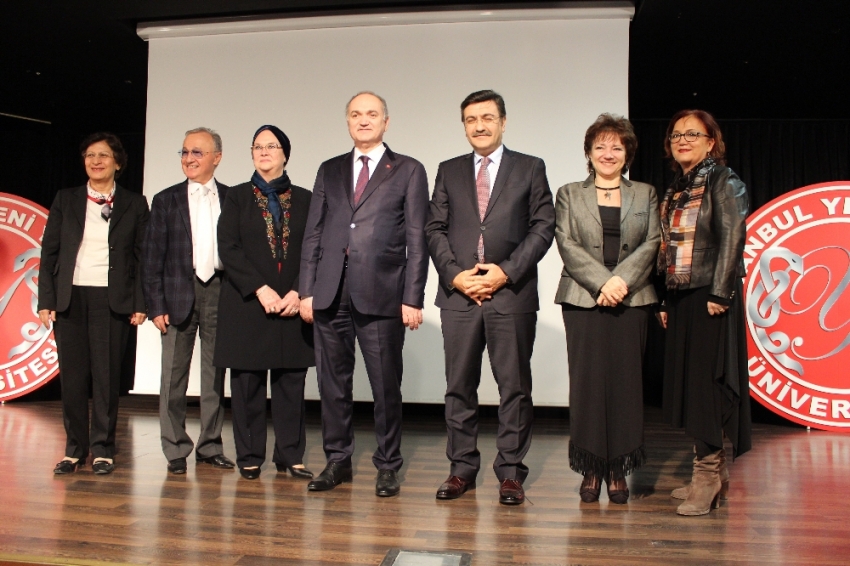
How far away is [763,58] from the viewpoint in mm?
5672

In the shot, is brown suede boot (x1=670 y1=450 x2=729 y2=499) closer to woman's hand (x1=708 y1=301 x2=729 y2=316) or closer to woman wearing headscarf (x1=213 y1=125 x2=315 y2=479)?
woman's hand (x1=708 y1=301 x2=729 y2=316)

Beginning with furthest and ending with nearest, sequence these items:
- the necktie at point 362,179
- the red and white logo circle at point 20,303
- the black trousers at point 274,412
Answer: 1. the red and white logo circle at point 20,303
2. the black trousers at point 274,412
3. the necktie at point 362,179

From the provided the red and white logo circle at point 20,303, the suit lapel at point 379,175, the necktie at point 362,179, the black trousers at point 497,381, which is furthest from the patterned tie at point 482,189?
the red and white logo circle at point 20,303

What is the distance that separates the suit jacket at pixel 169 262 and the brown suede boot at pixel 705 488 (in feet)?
7.84

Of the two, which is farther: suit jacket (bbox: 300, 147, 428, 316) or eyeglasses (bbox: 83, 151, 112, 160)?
eyeglasses (bbox: 83, 151, 112, 160)

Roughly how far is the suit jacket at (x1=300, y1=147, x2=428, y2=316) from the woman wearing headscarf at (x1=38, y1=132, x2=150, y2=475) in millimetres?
1027

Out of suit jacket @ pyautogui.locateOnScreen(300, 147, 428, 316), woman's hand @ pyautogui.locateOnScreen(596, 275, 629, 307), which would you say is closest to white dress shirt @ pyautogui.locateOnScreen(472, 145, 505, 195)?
suit jacket @ pyautogui.locateOnScreen(300, 147, 428, 316)

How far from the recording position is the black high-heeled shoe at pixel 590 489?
2980 mm

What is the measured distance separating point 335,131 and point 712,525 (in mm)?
3715

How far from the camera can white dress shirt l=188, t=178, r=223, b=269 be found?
356 cm

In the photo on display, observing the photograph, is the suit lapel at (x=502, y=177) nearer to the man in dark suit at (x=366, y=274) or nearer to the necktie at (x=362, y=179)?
the man in dark suit at (x=366, y=274)

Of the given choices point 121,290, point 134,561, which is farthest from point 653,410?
point 134,561

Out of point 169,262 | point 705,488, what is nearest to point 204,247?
point 169,262

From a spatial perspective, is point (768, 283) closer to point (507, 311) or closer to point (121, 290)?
point (507, 311)
